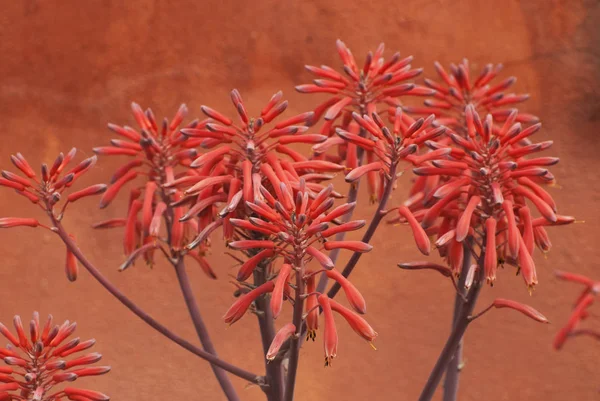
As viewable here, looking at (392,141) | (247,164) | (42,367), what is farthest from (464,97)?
(42,367)

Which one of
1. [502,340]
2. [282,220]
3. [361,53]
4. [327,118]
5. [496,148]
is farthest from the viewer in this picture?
[361,53]

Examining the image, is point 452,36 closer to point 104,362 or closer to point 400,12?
point 400,12

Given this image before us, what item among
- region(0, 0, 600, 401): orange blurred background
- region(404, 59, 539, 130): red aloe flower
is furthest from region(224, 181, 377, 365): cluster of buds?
region(0, 0, 600, 401): orange blurred background

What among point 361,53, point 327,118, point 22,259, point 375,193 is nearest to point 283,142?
point 327,118

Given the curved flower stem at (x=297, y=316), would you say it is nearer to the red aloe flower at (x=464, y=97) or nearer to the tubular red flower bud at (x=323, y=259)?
the tubular red flower bud at (x=323, y=259)

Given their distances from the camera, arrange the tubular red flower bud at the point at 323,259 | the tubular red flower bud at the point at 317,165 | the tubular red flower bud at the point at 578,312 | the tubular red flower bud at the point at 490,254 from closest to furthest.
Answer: the tubular red flower bud at the point at 578,312 → the tubular red flower bud at the point at 323,259 → the tubular red flower bud at the point at 490,254 → the tubular red flower bud at the point at 317,165

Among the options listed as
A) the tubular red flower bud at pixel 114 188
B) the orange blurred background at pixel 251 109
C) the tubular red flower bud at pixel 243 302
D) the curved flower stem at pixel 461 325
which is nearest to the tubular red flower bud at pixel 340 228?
the tubular red flower bud at pixel 243 302
